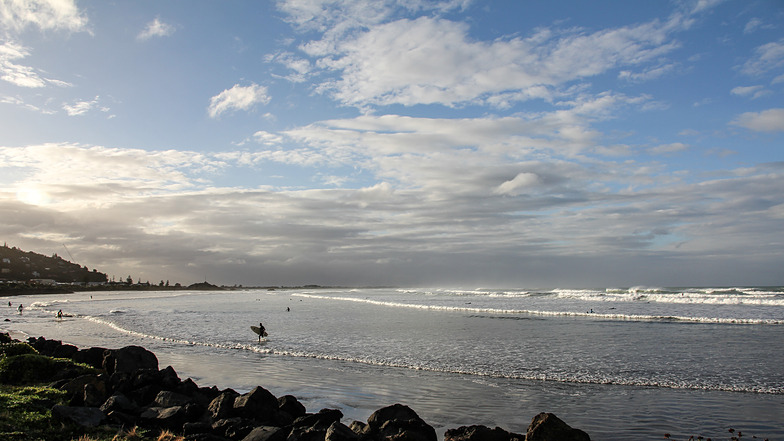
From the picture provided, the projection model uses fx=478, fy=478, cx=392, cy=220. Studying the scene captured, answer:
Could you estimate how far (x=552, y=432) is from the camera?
303 inches

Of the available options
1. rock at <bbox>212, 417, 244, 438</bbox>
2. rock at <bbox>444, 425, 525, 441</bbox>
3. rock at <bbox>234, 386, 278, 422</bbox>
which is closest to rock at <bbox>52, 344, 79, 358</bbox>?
rock at <bbox>234, 386, 278, 422</bbox>

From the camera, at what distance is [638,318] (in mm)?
35375

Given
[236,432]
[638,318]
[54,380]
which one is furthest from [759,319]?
[54,380]

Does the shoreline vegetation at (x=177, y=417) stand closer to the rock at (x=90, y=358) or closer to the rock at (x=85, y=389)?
→ the rock at (x=85, y=389)

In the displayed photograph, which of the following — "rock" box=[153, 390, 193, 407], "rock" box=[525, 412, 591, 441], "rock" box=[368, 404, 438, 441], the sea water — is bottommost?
the sea water

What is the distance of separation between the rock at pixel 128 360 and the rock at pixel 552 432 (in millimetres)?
12010

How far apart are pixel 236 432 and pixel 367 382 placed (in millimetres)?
6144

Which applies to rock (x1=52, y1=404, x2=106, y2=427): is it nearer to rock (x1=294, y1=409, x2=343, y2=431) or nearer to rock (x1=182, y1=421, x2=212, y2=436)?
rock (x1=182, y1=421, x2=212, y2=436)

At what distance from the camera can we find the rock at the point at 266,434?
8094mm

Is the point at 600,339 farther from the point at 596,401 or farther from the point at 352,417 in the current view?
the point at 352,417

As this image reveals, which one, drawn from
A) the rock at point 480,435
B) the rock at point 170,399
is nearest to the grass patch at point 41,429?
the rock at point 170,399

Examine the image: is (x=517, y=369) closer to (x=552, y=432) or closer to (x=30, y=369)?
(x=552, y=432)

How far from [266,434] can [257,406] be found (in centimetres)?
167

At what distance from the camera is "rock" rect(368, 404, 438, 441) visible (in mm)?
8023
